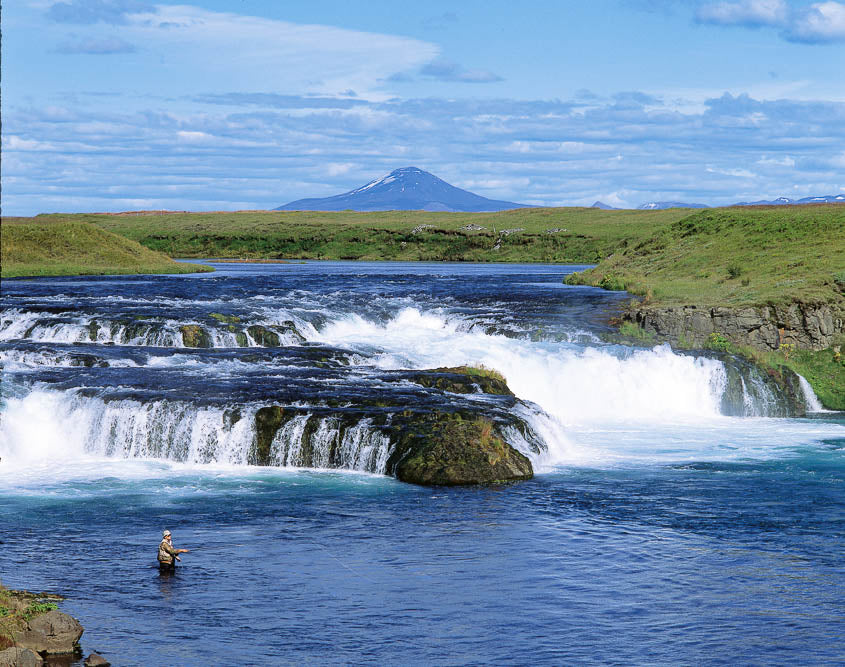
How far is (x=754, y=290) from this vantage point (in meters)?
48.6

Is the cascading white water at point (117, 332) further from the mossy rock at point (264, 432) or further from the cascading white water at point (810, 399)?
the cascading white water at point (810, 399)

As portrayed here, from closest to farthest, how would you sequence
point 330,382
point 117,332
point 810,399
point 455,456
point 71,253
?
point 455,456 → point 330,382 → point 810,399 → point 117,332 → point 71,253

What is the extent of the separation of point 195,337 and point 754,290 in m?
25.3

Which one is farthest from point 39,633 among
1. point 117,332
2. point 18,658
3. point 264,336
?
point 264,336

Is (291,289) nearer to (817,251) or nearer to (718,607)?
(817,251)

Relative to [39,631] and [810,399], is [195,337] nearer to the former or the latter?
[810,399]

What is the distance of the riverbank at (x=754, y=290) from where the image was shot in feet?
140

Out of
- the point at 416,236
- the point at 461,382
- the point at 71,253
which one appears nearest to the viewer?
the point at 461,382

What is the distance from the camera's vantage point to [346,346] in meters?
41.2

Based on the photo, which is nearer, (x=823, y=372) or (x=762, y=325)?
(x=823, y=372)

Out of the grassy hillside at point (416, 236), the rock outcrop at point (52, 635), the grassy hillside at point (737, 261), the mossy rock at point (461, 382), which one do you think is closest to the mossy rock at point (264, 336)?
the mossy rock at point (461, 382)

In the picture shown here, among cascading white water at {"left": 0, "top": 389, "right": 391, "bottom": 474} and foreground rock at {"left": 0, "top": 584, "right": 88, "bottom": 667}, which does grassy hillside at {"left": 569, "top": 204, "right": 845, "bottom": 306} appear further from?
foreground rock at {"left": 0, "top": 584, "right": 88, "bottom": 667}

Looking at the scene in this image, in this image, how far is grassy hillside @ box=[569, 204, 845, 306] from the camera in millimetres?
47719

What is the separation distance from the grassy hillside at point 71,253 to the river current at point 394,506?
31760 millimetres
